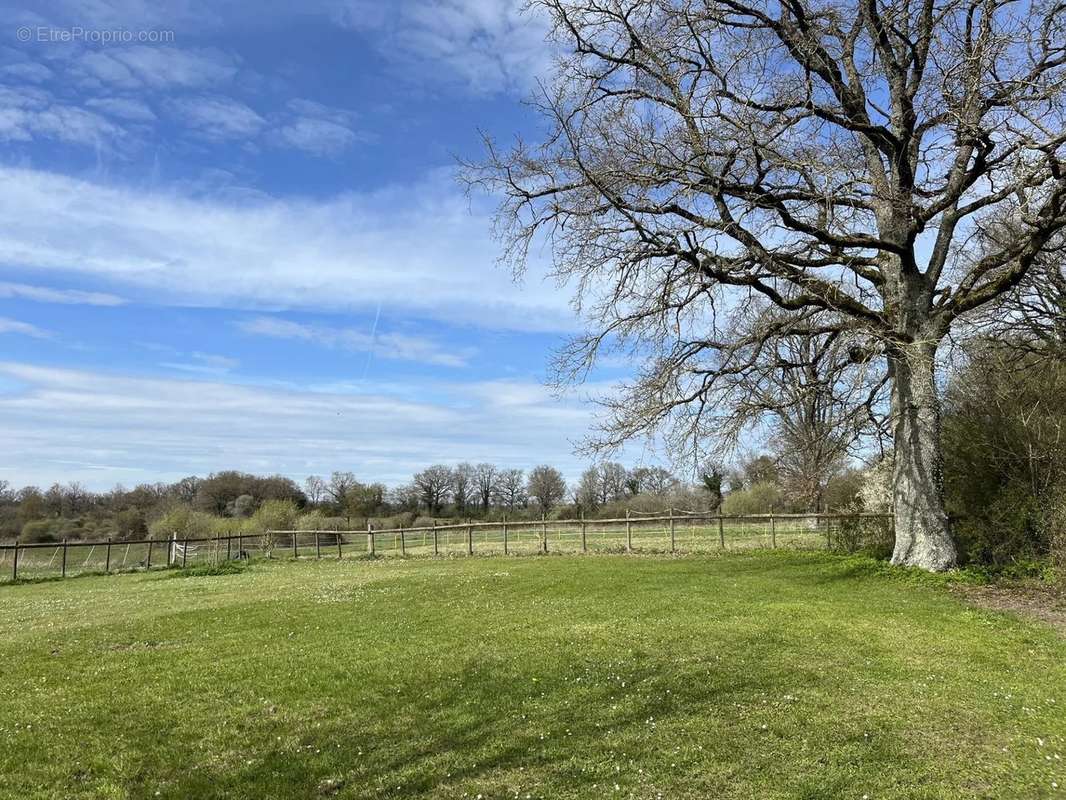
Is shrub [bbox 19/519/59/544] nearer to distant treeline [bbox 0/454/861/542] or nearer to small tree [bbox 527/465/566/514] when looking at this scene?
distant treeline [bbox 0/454/861/542]

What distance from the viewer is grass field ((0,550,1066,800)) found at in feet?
17.1

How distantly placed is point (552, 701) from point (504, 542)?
27166 mm

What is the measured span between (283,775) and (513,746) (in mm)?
1811

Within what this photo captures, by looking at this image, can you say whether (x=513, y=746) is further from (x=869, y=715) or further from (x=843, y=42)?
(x=843, y=42)

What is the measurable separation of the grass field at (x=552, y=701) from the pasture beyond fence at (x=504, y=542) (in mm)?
11575

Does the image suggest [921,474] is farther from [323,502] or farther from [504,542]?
[323,502]

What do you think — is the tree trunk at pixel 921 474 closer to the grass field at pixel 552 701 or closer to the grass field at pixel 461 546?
the grass field at pixel 552 701

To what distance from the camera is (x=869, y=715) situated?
645 cm

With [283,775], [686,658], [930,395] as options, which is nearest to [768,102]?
[930,395]

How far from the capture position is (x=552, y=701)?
7035 mm

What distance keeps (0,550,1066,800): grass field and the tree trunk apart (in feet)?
5.42

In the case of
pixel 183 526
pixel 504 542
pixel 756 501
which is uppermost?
pixel 756 501

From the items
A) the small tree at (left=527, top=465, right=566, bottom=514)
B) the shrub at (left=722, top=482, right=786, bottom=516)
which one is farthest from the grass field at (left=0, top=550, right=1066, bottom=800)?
the small tree at (left=527, top=465, right=566, bottom=514)

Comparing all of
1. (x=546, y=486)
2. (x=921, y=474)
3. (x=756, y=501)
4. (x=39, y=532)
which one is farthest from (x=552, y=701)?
(x=546, y=486)
